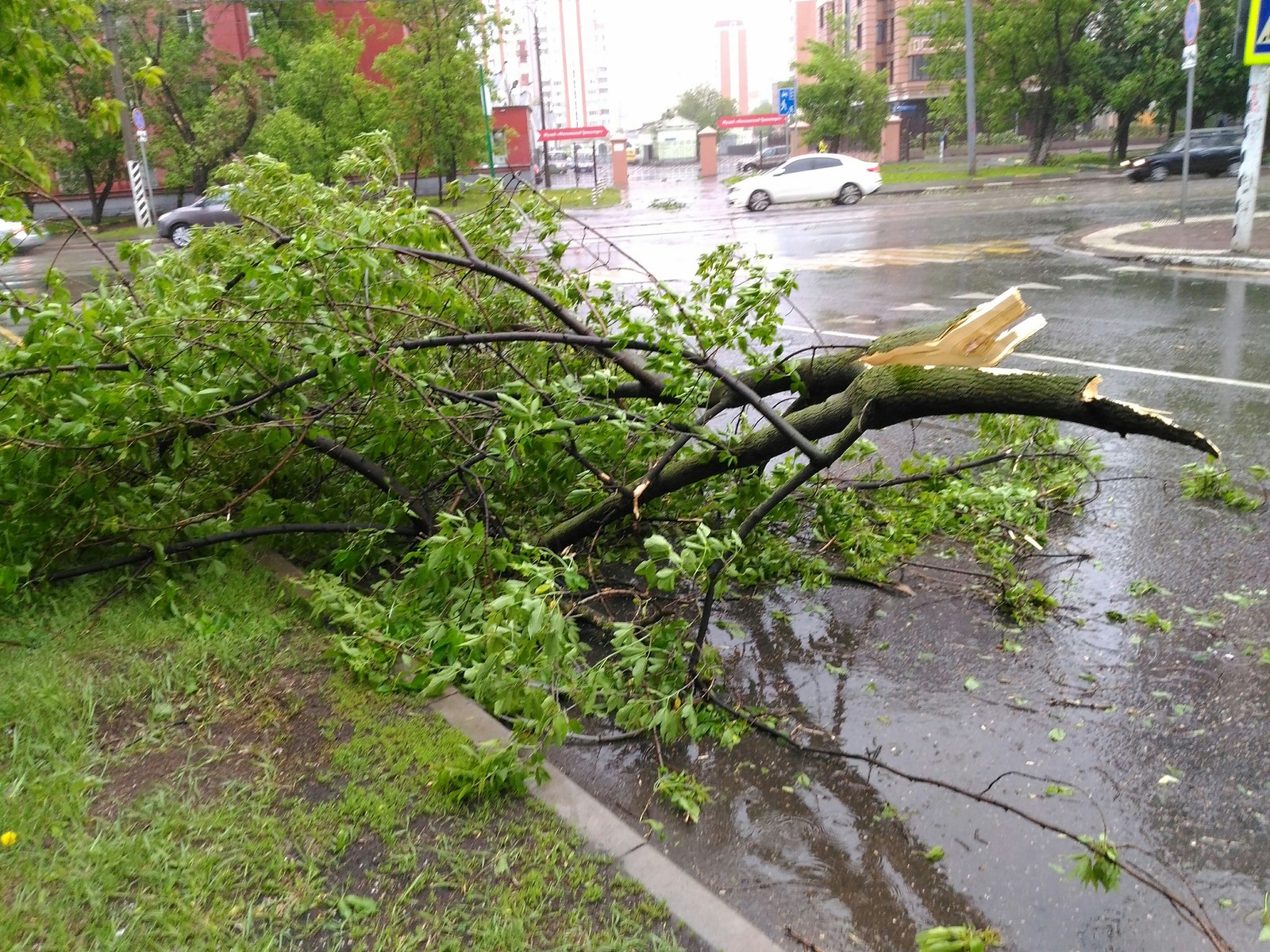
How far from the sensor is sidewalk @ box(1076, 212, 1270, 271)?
13.6 m

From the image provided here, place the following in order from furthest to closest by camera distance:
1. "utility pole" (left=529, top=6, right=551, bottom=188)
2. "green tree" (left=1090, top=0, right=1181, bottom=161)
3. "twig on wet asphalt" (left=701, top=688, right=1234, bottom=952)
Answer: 1. "utility pole" (left=529, top=6, right=551, bottom=188)
2. "green tree" (left=1090, top=0, right=1181, bottom=161)
3. "twig on wet asphalt" (left=701, top=688, right=1234, bottom=952)

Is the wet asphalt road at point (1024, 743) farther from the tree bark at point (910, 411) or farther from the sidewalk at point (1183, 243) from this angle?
the sidewalk at point (1183, 243)

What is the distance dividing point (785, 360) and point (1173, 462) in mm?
3261

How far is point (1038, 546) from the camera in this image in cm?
498

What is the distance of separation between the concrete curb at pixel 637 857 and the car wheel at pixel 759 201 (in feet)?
89.1

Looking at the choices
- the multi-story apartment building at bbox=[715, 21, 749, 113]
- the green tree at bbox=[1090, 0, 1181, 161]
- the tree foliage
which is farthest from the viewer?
the multi-story apartment building at bbox=[715, 21, 749, 113]

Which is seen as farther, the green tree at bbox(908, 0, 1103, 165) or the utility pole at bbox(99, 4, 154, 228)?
the green tree at bbox(908, 0, 1103, 165)

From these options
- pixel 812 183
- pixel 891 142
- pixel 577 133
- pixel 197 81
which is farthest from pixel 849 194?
pixel 197 81

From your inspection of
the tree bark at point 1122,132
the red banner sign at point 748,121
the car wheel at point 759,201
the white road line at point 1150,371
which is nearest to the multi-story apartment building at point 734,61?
the red banner sign at point 748,121

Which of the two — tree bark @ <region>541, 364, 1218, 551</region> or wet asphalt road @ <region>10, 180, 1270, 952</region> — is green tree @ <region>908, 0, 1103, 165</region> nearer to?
wet asphalt road @ <region>10, 180, 1270, 952</region>

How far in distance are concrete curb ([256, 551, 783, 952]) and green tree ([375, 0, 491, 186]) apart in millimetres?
27464

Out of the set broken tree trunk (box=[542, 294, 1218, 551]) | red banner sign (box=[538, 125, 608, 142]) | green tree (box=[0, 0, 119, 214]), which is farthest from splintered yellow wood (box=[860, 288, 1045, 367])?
red banner sign (box=[538, 125, 608, 142])

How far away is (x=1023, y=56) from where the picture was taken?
36250mm

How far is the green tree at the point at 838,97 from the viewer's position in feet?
133
